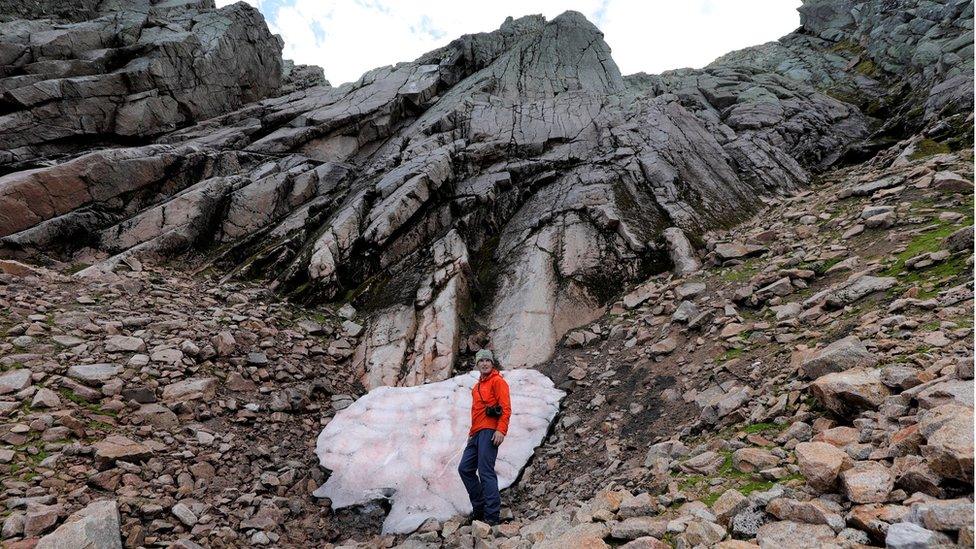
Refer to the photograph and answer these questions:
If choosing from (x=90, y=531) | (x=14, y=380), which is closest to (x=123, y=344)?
(x=14, y=380)

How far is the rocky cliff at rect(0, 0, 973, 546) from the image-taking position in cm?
714

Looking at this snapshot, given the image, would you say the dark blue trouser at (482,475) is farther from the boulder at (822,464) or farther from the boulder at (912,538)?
the boulder at (912,538)

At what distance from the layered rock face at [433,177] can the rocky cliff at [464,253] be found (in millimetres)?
141

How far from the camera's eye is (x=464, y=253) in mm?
16688

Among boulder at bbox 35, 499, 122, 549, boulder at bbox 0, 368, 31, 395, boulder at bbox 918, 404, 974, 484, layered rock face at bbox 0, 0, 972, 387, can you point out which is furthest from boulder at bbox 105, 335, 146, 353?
boulder at bbox 918, 404, 974, 484

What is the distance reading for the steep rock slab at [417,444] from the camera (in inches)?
338

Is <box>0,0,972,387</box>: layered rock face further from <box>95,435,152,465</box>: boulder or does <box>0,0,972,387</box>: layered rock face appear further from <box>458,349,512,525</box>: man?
<box>95,435,152,465</box>: boulder

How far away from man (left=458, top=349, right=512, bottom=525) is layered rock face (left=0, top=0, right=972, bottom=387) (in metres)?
4.24

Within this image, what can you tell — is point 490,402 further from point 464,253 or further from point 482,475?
point 464,253

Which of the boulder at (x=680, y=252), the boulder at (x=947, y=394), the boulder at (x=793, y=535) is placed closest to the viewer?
the boulder at (x=793, y=535)

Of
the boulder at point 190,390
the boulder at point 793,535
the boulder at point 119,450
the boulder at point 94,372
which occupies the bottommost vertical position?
the boulder at point 793,535

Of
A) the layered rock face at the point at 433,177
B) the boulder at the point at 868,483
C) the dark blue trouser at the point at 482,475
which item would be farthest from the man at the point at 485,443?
the boulder at the point at 868,483

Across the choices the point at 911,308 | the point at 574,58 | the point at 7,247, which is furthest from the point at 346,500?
the point at 574,58

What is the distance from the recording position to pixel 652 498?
550 centimetres
